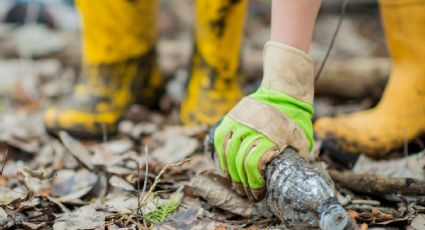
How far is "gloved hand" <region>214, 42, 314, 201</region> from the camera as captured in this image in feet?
3.30

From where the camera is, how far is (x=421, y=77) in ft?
4.80

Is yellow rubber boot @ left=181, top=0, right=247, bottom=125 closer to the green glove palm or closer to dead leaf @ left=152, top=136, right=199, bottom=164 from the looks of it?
dead leaf @ left=152, top=136, right=199, bottom=164

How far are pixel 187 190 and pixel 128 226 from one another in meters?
0.20

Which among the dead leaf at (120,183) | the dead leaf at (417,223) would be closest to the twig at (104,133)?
the dead leaf at (120,183)

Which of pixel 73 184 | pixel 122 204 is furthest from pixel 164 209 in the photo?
pixel 73 184

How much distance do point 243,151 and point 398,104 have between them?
663mm

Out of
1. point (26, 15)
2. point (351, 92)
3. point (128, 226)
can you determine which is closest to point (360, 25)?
point (351, 92)

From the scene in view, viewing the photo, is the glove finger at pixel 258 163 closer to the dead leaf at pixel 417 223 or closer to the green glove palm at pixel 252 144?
the green glove palm at pixel 252 144

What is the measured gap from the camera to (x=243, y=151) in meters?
1.00

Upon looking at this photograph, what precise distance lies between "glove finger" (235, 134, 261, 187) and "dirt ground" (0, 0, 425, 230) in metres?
0.11

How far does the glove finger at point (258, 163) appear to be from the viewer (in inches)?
38.9

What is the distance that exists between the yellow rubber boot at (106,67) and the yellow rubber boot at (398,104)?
0.67 metres

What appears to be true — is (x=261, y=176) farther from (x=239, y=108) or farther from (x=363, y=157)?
(x=363, y=157)

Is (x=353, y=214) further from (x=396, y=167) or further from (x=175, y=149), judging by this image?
(x=175, y=149)
